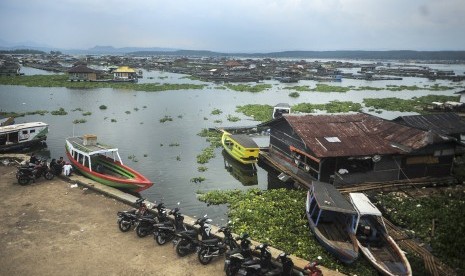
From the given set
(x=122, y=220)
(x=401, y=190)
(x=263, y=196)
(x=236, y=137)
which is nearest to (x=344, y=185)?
(x=401, y=190)

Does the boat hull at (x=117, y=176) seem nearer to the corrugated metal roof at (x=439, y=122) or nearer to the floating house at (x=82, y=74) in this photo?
the corrugated metal roof at (x=439, y=122)

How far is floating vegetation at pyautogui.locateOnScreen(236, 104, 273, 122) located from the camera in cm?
4919

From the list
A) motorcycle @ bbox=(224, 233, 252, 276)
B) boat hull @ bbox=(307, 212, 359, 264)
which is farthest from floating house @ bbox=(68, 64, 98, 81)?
motorcycle @ bbox=(224, 233, 252, 276)

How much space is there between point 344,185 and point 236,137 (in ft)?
36.3

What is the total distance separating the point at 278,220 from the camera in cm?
1738

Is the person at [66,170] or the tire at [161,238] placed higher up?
the person at [66,170]

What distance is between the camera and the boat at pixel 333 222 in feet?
45.1

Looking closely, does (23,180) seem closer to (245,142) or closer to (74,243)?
(74,243)

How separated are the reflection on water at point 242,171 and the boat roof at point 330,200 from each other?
8816 millimetres

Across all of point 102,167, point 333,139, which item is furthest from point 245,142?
point 102,167

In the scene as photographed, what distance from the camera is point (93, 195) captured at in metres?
18.6

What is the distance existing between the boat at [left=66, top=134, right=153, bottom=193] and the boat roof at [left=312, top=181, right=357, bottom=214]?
9.80 meters

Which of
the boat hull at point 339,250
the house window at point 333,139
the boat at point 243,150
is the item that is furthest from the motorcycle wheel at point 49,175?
the house window at point 333,139

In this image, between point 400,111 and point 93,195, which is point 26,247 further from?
point 400,111
